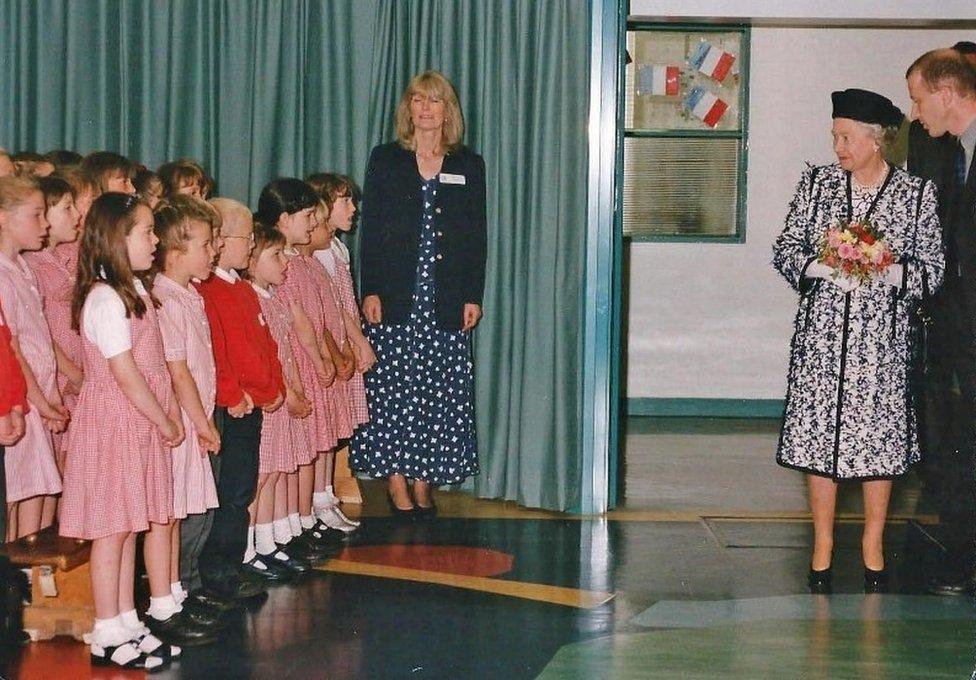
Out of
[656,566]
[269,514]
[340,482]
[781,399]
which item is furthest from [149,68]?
[781,399]

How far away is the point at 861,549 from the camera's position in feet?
17.3

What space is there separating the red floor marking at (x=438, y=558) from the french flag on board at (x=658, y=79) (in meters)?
4.13

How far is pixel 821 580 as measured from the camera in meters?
4.79

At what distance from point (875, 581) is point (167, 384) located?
2364mm

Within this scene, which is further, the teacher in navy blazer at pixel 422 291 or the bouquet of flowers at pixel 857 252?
the teacher in navy blazer at pixel 422 291

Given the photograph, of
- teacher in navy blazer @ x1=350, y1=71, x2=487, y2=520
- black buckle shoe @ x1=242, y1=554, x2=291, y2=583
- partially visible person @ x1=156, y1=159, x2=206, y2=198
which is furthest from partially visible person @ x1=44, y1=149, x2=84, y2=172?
black buckle shoe @ x1=242, y1=554, x2=291, y2=583

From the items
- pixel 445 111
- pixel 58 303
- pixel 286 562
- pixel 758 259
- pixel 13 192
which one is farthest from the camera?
pixel 758 259

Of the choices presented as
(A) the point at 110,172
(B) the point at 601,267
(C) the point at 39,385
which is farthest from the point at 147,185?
(B) the point at 601,267

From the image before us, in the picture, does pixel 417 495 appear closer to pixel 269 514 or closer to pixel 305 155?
pixel 269 514

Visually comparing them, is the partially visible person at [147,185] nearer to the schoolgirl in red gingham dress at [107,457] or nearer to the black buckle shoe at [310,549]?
the schoolgirl in red gingham dress at [107,457]

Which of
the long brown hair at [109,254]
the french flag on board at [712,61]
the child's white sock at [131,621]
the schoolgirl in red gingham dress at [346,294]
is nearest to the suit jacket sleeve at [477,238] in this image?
the schoolgirl in red gingham dress at [346,294]

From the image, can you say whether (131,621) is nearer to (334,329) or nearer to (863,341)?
(334,329)

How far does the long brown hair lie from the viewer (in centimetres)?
375

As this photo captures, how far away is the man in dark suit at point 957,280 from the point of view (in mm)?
4684
